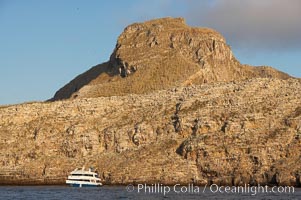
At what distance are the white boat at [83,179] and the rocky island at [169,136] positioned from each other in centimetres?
314

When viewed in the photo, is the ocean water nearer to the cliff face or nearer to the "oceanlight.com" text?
the "oceanlight.com" text

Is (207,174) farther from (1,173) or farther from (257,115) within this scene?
(1,173)

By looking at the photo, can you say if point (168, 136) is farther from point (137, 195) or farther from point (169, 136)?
point (137, 195)

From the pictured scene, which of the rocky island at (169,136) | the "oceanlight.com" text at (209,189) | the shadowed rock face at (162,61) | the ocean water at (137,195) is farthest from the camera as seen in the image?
the shadowed rock face at (162,61)

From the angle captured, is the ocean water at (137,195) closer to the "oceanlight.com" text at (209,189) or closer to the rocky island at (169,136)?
the "oceanlight.com" text at (209,189)

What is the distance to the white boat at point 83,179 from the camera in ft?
354

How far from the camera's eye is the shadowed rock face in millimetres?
164375

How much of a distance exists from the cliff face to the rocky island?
0.44ft

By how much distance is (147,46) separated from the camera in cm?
17738

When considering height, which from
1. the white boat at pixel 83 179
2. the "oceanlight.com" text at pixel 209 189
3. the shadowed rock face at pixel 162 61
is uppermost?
the shadowed rock face at pixel 162 61

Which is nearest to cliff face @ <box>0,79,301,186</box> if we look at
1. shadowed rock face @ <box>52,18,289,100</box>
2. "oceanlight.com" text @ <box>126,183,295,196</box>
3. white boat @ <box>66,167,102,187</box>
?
"oceanlight.com" text @ <box>126,183,295,196</box>

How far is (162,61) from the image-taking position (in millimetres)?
169375

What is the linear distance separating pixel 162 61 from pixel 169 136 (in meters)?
56.2

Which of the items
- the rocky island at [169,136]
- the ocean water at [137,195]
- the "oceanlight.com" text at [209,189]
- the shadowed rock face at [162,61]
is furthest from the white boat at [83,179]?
the shadowed rock face at [162,61]
